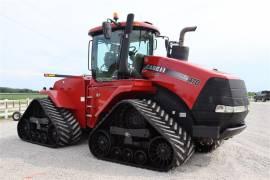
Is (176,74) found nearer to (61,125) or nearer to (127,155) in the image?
(127,155)

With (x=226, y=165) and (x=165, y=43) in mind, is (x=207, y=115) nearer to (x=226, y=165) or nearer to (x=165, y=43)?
(x=226, y=165)

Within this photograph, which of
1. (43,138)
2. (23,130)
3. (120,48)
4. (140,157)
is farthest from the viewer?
(23,130)

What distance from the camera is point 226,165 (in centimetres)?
604

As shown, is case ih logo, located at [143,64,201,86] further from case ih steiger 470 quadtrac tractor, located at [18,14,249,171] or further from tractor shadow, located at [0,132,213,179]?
tractor shadow, located at [0,132,213,179]

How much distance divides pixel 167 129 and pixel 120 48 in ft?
7.53

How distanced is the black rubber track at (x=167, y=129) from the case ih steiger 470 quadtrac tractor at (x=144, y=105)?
17 millimetres

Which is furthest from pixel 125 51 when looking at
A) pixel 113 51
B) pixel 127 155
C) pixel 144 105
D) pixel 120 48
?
pixel 127 155

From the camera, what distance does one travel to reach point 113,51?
7.23 metres

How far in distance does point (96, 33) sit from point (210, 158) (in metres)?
4.00

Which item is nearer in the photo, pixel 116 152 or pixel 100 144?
pixel 116 152

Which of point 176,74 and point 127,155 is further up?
point 176,74

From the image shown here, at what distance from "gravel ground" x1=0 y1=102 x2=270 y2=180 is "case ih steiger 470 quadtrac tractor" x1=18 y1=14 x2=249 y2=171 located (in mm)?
289

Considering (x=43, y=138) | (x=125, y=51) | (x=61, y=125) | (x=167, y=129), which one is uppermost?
(x=125, y=51)

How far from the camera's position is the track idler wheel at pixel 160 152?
548 centimetres
